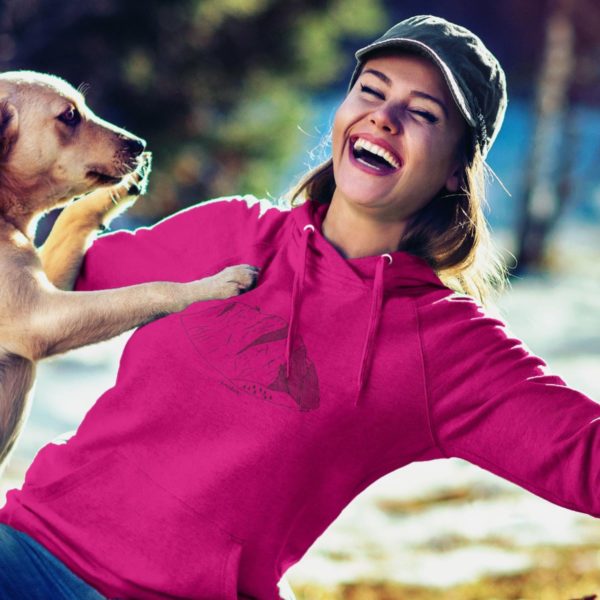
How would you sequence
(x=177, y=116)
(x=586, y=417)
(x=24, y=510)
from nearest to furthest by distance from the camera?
(x=586, y=417)
(x=24, y=510)
(x=177, y=116)

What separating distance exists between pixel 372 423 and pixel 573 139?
1110 cm

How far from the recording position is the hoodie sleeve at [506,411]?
1.81 m

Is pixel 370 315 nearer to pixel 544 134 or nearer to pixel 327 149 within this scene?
pixel 327 149

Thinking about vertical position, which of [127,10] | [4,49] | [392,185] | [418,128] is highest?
[127,10]

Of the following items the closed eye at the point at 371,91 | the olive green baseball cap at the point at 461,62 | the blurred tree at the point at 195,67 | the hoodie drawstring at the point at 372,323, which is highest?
the blurred tree at the point at 195,67

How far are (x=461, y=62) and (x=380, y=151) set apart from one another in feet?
0.82

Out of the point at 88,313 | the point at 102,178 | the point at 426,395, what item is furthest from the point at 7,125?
the point at 426,395

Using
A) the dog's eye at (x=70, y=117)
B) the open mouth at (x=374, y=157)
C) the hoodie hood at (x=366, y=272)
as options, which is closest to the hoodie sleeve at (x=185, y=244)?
the hoodie hood at (x=366, y=272)

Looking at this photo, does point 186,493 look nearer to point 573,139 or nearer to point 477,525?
point 477,525

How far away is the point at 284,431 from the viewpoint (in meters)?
1.89

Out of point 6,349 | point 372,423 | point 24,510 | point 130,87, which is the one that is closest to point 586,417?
point 372,423

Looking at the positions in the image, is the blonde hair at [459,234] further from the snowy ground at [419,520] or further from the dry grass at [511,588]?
the dry grass at [511,588]

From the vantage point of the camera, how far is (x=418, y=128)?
208 cm

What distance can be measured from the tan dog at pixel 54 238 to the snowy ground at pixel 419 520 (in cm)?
17
